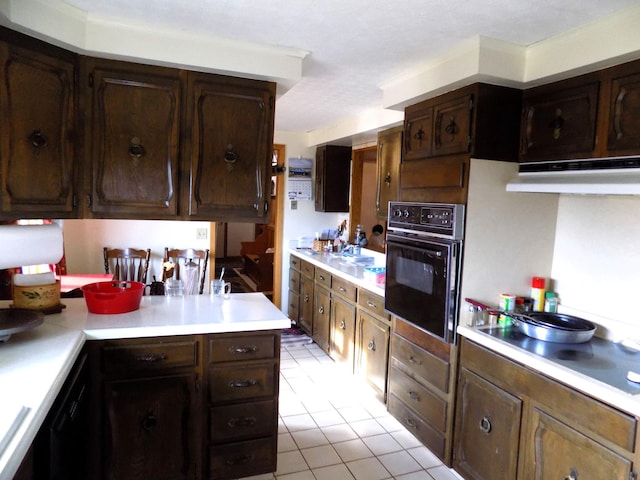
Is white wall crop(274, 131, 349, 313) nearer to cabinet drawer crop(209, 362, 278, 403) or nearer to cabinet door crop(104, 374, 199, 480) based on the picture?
cabinet drawer crop(209, 362, 278, 403)

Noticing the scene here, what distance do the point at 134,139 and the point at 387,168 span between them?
2.04 metres

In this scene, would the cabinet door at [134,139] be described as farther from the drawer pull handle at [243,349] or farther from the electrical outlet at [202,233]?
the electrical outlet at [202,233]

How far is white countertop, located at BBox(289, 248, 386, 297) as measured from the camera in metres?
3.22

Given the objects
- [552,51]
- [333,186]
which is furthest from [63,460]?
[333,186]

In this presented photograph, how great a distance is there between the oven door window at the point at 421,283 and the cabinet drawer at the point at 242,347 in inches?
35.7

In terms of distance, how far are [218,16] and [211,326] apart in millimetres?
1396

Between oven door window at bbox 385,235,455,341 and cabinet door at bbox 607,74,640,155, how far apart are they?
851 mm

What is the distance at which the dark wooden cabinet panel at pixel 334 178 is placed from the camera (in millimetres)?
4719

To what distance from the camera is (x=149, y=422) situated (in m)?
1.97

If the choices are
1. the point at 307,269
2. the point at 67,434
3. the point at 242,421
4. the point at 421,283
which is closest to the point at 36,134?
the point at 67,434

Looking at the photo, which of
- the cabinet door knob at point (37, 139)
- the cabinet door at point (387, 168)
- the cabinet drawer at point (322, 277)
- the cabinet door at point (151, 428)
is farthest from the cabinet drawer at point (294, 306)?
the cabinet door knob at point (37, 139)

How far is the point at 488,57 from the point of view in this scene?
6.82ft

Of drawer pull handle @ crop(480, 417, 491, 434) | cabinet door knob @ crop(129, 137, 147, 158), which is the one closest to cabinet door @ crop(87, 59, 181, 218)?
cabinet door knob @ crop(129, 137, 147, 158)

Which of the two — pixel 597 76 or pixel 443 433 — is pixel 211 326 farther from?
pixel 597 76
